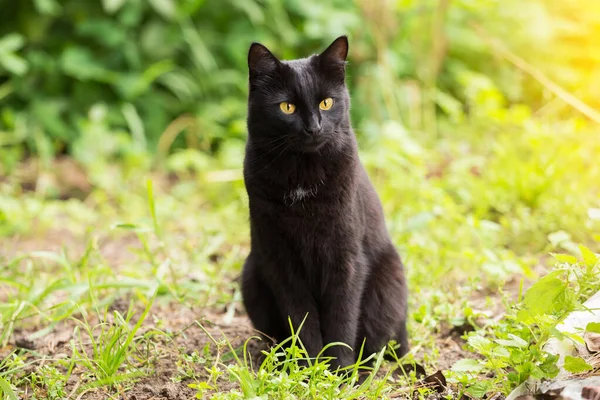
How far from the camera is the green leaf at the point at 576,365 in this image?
6.00ft

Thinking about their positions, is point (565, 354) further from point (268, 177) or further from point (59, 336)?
point (59, 336)

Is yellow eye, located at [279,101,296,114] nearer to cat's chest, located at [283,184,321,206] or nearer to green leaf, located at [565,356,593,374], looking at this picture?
cat's chest, located at [283,184,321,206]

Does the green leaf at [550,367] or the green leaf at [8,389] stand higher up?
the green leaf at [550,367]

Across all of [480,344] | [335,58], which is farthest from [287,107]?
[480,344]

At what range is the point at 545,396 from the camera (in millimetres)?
1873

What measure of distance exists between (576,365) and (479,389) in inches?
12.5

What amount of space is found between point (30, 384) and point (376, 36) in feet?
12.3

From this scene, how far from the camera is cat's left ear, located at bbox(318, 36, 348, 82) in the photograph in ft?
7.66

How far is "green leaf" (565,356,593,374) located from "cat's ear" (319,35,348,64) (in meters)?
1.27

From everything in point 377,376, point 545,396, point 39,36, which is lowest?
point 377,376

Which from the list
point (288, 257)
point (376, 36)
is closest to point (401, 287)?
point (288, 257)

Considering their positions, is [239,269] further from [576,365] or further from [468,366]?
[576,365]

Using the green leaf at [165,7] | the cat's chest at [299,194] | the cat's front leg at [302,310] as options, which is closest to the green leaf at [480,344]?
the cat's front leg at [302,310]

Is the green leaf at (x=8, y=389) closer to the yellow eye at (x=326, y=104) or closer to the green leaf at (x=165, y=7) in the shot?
the yellow eye at (x=326, y=104)
